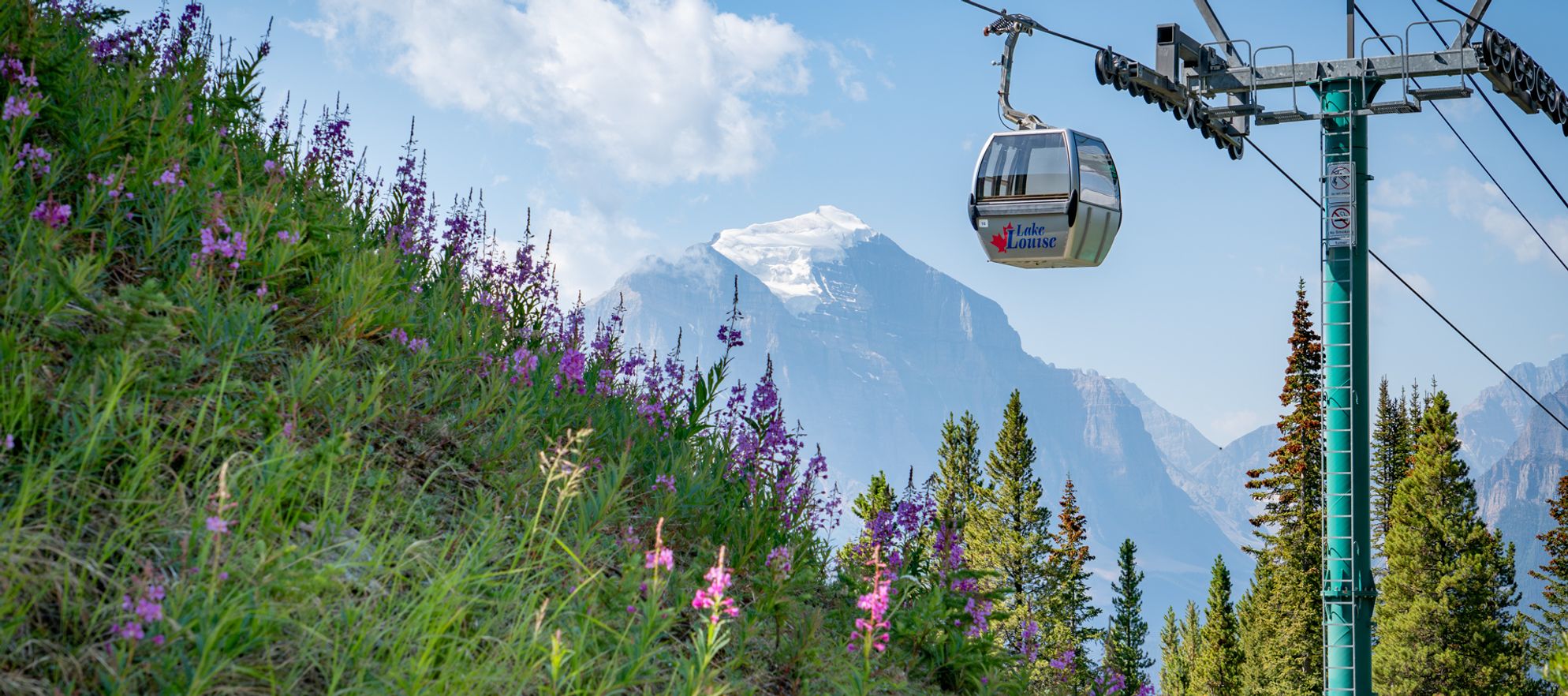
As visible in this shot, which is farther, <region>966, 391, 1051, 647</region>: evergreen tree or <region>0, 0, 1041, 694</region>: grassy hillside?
<region>966, 391, 1051, 647</region>: evergreen tree

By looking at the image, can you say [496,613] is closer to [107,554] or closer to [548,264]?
[107,554]

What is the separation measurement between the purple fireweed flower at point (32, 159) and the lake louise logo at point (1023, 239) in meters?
11.6

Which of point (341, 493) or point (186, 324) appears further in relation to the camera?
point (186, 324)

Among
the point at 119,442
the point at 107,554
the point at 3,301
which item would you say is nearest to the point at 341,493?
the point at 119,442

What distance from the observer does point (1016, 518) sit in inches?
2276

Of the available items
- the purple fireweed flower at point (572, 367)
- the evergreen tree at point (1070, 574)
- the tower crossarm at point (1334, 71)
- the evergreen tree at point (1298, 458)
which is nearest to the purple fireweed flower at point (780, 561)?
the purple fireweed flower at point (572, 367)

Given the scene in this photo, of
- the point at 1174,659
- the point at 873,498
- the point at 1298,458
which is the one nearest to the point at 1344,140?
the point at 873,498

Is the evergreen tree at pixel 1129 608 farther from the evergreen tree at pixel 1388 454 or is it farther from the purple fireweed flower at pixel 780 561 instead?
the purple fireweed flower at pixel 780 561

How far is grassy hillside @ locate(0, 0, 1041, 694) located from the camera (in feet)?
11.9

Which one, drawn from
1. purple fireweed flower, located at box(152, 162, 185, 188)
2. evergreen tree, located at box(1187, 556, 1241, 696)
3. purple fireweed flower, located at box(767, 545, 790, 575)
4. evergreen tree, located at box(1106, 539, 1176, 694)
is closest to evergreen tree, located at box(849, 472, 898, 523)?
evergreen tree, located at box(1106, 539, 1176, 694)

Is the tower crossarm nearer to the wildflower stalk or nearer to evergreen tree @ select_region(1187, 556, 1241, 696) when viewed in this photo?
the wildflower stalk

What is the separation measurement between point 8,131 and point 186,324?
1422 mm

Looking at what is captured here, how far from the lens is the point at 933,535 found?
7559 mm

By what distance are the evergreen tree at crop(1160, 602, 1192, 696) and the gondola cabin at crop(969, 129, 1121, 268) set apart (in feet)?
179
